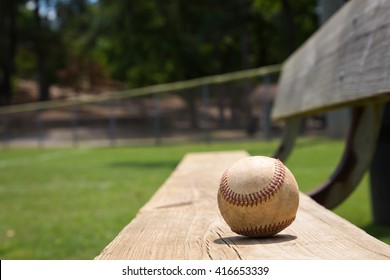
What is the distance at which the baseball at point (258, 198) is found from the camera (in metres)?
2.13

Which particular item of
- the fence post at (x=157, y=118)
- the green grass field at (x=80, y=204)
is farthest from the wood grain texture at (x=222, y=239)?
the fence post at (x=157, y=118)

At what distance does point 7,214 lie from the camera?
675 centimetres

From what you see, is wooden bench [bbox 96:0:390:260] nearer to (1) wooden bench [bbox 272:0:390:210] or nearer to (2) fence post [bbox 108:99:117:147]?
(1) wooden bench [bbox 272:0:390:210]

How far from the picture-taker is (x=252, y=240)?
2135 mm

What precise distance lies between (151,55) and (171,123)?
11.8 metres

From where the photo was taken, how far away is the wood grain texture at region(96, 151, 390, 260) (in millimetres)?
1821

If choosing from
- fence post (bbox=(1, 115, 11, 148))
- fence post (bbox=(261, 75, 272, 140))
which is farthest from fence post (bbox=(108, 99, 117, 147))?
fence post (bbox=(261, 75, 272, 140))

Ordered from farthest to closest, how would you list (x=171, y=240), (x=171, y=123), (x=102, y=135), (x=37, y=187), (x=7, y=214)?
(x=102, y=135) → (x=171, y=123) → (x=37, y=187) → (x=7, y=214) → (x=171, y=240)

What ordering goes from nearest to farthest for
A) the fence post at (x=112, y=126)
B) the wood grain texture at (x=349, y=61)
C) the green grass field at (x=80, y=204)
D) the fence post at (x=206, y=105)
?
1. the wood grain texture at (x=349, y=61)
2. the green grass field at (x=80, y=204)
3. the fence post at (x=206, y=105)
4. the fence post at (x=112, y=126)

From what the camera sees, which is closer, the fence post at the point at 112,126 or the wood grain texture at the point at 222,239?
the wood grain texture at the point at 222,239

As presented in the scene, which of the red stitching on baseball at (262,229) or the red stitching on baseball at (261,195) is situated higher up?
the red stitching on baseball at (261,195)

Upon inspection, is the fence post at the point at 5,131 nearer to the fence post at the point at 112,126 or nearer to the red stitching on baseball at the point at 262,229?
the fence post at the point at 112,126
